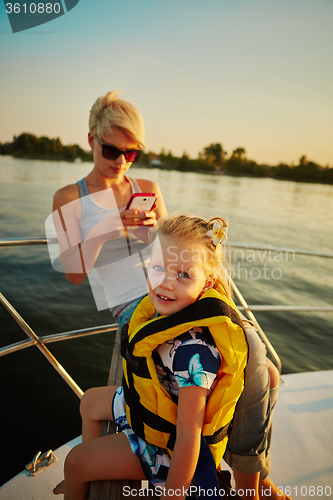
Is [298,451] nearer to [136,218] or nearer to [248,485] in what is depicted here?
[248,485]

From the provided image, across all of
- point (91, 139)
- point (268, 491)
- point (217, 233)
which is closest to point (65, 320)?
point (91, 139)

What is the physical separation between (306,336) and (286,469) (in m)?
5.57

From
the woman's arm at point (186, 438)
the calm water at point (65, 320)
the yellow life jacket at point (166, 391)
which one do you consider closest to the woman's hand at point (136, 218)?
the calm water at point (65, 320)

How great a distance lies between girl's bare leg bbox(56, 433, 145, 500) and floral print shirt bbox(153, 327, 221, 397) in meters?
0.23

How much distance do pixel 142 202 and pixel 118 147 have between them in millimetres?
340

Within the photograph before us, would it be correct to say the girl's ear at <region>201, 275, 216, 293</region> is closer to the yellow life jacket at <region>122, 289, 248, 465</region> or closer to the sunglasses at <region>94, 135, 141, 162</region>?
the yellow life jacket at <region>122, 289, 248, 465</region>

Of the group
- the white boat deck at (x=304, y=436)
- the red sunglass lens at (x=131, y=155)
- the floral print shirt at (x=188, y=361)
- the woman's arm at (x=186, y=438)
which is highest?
the red sunglass lens at (x=131, y=155)

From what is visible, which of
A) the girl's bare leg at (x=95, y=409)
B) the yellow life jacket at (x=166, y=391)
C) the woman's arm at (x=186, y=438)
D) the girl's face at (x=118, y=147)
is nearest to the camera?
the woman's arm at (x=186, y=438)

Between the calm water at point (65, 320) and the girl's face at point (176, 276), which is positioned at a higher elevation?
the girl's face at point (176, 276)

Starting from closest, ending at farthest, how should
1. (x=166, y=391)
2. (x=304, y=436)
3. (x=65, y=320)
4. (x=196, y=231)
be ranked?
(x=166, y=391) → (x=196, y=231) → (x=304, y=436) → (x=65, y=320)

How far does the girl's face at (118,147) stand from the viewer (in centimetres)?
169

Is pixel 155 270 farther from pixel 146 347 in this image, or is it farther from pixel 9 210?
pixel 9 210

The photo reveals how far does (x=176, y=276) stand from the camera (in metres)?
1.04

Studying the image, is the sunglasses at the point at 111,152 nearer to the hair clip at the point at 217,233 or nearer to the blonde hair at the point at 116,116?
the blonde hair at the point at 116,116
